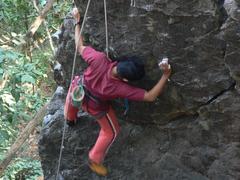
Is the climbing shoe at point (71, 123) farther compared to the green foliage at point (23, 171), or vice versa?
the green foliage at point (23, 171)

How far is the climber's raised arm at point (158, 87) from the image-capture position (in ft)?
12.8

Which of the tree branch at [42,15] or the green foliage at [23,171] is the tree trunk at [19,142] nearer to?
the green foliage at [23,171]

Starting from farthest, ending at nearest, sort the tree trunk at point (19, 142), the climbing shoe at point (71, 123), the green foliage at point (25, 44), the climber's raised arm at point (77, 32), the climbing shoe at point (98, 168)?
1. the green foliage at point (25, 44)
2. the tree trunk at point (19, 142)
3. the climbing shoe at point (71, 123)
4. the climbing shoe at point (98, 168)
5. the climber's raised arm at point (77, 32)

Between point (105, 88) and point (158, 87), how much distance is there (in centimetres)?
46

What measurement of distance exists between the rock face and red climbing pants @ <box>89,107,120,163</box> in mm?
261

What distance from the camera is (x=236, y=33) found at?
342 cm

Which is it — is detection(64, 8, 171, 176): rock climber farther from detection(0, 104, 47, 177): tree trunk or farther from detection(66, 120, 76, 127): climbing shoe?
detection(0, 104, 47, 177): tree trunk

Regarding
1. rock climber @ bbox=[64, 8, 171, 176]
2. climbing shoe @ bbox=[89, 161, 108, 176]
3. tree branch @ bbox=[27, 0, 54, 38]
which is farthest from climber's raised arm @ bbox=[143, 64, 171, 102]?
tree branch @ bbox=[27, 0, 54, 38]

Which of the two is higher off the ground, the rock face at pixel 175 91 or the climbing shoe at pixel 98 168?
the rock face at pixel 175 91

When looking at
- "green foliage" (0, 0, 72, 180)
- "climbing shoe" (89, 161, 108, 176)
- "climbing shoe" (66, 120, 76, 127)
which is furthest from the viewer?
"green foliage" (0, 0, 72, 180)

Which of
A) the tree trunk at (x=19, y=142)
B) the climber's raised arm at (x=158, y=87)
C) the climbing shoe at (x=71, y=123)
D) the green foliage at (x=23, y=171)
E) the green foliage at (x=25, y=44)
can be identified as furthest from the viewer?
the green foliage at (x=23, y=171)

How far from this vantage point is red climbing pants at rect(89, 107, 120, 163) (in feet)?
14.3

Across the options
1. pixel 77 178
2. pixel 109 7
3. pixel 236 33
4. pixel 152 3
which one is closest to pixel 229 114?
pixel 236 33

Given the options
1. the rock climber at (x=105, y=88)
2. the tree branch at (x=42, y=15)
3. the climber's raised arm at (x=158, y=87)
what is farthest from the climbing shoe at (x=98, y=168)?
the tree branch at (x=42, y=15)
